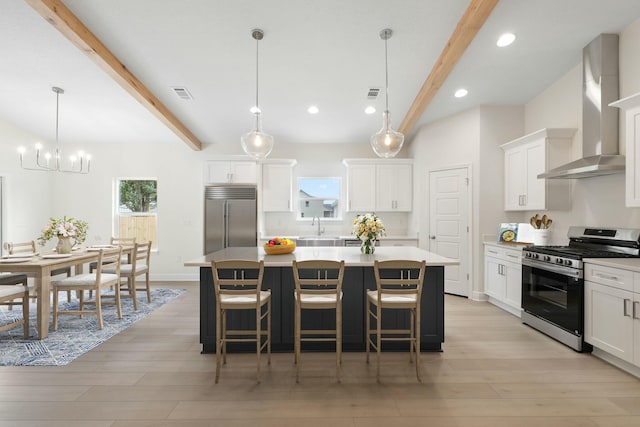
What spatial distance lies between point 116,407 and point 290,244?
79.0 inches

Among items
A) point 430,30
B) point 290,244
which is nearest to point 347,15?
point 430,30

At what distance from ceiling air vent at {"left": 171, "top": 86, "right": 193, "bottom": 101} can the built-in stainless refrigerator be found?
1944mm

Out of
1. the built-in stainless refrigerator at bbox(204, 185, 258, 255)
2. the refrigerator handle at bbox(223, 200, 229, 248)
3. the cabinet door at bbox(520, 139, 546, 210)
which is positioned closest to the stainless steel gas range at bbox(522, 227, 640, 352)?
the cabinet door at bbox(520, 139, 546, 210)

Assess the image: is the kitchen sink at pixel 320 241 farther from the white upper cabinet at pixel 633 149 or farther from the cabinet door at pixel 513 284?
the white upper cabinet at pixel 633 149

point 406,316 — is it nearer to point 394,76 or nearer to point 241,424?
point 241,424

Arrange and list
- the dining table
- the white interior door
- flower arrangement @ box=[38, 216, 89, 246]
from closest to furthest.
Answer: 1. the dining table
2. flower arrangement @ box=[38, 216, 89, 246]
3. the white interior door

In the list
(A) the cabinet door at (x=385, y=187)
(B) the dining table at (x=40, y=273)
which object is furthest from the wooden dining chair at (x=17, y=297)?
(A) the cabinet door at (x=385, y=187)

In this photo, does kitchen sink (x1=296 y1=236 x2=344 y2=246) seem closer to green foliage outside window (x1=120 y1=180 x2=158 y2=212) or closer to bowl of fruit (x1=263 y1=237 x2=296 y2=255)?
bowl of fruit (x1=263 y1=237 x2=296 y2=255)

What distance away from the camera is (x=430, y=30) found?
11.6ft

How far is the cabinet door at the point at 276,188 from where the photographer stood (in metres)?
6.44

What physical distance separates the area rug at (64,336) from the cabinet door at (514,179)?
540 cm

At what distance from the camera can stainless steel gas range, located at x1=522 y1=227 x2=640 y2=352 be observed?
3.19m

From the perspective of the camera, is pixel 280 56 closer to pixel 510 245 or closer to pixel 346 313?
pixel 346 313

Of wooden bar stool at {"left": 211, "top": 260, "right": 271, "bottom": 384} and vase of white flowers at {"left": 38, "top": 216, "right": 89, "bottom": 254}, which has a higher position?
vase of white flowers at {"left": 38, "top": 216, "right": 89, "bottom": 254}
